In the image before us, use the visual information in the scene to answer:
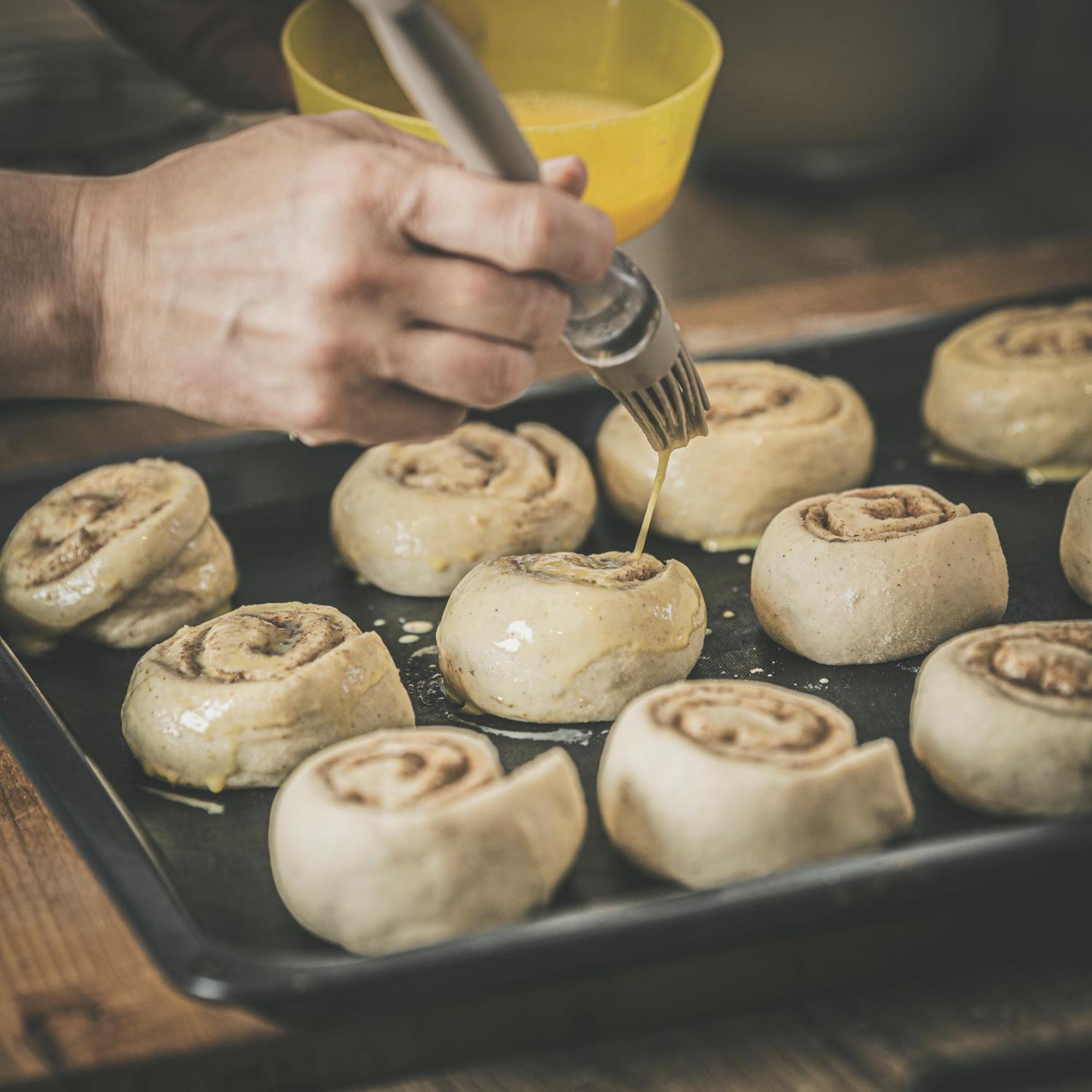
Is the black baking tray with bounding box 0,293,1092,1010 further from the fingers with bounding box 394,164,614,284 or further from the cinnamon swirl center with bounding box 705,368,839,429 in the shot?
the fingers with bounding box 394,164,614,284

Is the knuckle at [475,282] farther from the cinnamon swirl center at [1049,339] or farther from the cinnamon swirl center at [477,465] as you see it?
the cinnamon swirl center at [1049,339]

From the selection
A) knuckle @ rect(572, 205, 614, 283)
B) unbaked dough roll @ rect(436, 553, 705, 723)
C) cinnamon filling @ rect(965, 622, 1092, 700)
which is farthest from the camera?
unbaked dough roll @ rect(436, 553, 705, 723)

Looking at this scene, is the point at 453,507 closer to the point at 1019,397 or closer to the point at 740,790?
the point at 740,790

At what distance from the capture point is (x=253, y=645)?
2266 mm

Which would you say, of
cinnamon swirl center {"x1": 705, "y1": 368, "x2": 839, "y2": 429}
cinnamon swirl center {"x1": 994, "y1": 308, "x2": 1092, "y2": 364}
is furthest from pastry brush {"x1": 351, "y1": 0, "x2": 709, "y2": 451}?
cinnamon swirl center {"x1": 994, "y1": 308, "x2": 1092, "y2": 364}

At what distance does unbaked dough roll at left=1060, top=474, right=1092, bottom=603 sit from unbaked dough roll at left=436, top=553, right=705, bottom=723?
2.39 ft

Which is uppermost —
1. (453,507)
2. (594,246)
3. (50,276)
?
(594,246)

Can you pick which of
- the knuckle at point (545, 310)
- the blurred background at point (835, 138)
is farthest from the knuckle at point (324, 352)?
the blurred background at point (835, 138)

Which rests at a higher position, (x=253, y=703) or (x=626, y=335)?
(x=626, y=335)

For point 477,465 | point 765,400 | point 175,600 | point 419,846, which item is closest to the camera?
point 419,846

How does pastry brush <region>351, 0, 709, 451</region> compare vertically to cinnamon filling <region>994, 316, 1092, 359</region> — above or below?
above

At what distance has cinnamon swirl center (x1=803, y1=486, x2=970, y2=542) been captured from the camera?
8.14 feet

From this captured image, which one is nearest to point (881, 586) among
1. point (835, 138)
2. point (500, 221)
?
point (500, 221)

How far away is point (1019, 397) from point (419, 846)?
1892 millimetres
